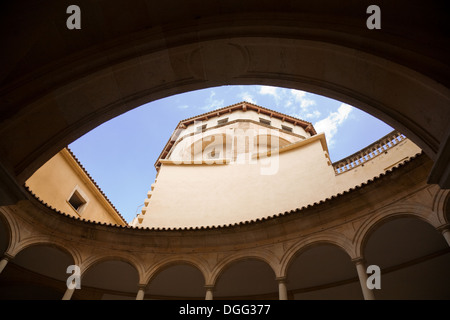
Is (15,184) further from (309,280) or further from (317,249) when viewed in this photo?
(309,280)

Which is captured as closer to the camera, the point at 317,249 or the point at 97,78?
the point at 97,78

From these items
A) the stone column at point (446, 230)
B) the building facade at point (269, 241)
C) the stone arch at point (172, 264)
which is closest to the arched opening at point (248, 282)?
the building facade at point (269, 241)

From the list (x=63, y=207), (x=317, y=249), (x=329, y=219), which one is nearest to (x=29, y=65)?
(x=329, y=219)

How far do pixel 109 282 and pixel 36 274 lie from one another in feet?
8.98

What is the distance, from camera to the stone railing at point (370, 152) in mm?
13375

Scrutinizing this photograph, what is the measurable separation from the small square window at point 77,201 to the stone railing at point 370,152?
14.1 m

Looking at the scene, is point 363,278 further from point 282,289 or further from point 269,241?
point 269,241

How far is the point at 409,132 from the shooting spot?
4.36 metres

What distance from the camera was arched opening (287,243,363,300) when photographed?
10289mm

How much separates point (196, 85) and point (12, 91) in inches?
108

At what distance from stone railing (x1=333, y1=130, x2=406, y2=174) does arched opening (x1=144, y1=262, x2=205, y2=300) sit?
26.2 feet

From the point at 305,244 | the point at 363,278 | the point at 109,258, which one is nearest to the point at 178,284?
the point at 109,258
